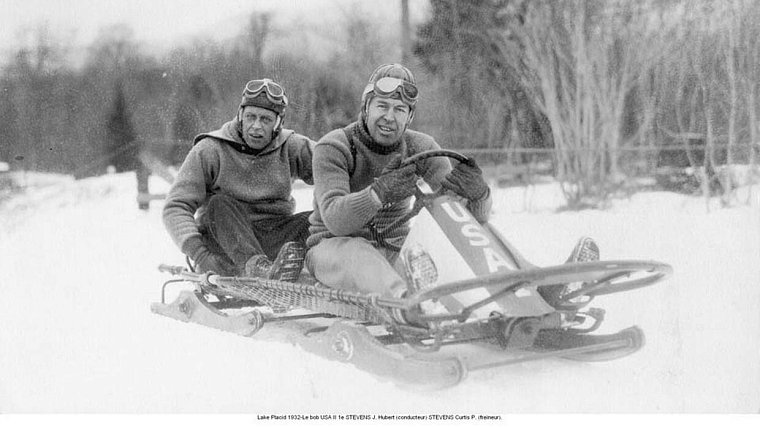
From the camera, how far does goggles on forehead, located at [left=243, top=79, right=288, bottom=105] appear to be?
14.9 ft

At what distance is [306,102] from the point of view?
5.14 m

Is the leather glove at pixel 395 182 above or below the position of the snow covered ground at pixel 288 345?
above

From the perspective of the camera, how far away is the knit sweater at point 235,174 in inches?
180

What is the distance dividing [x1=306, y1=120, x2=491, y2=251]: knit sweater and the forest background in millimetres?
1009

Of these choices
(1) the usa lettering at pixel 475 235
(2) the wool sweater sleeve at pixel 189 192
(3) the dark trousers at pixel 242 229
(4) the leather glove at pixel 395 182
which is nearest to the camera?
(1) the usa lettering at pixel 475 235

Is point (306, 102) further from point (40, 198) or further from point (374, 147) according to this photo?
point (40, 198)

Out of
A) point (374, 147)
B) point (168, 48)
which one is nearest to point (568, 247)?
point (374, 147)

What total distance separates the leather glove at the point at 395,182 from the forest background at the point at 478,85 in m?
1.69

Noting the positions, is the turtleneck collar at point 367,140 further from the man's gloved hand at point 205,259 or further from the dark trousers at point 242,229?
the man's gloved hand at point 205,259

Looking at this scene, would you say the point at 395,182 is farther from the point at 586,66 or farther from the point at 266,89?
the point at 586,66

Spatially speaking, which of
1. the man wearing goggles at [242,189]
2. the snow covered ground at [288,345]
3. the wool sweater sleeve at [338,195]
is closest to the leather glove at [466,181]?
the wool sweater sleeve at [338,195]

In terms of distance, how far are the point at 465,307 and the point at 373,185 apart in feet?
2.23

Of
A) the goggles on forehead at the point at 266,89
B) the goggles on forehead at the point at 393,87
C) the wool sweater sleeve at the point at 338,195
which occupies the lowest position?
the wool sweater sleeve at the point at 338,195

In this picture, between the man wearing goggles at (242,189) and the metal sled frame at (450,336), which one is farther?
the man wearing goggles at (242,189)
